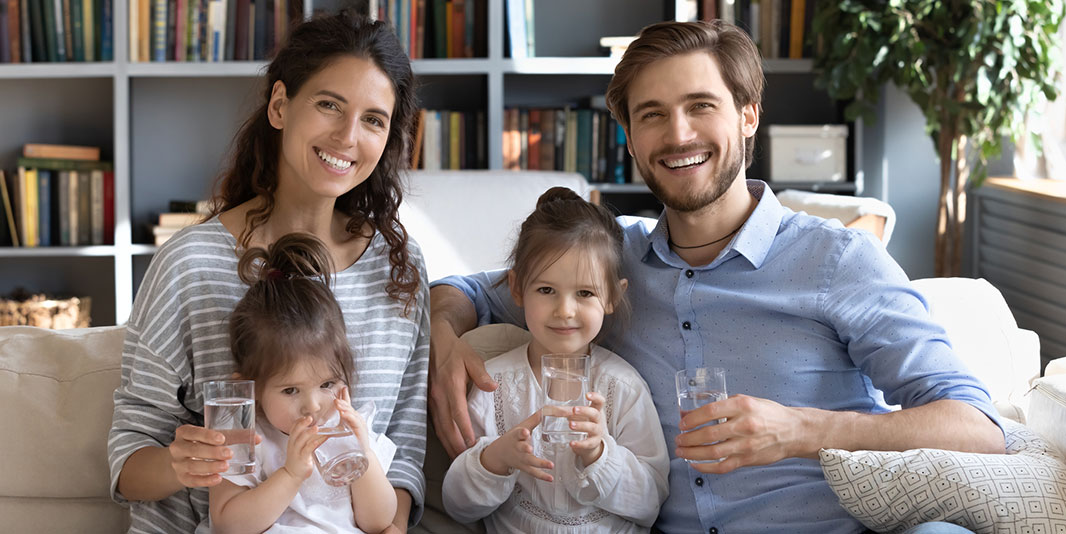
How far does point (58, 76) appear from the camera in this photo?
398 cm

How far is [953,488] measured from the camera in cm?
141

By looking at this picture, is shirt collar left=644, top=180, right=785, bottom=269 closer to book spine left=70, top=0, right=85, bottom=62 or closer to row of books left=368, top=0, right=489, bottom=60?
row of books left=368, top=0, right=489, bottom=60

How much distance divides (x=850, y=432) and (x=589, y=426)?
0.39 metres

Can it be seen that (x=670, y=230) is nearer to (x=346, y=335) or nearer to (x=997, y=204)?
(x=346, y=335)

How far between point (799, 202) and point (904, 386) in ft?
5.24

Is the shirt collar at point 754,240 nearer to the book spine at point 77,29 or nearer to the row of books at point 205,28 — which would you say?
the row of books at point 205,28

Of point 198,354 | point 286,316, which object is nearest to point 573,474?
point 286,316

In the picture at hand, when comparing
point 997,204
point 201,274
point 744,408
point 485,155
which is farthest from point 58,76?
point 997,204

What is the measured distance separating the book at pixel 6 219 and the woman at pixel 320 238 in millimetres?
2793

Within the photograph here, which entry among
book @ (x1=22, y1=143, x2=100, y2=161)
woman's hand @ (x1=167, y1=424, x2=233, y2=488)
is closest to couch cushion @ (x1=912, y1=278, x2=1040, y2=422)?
woman's hand @ (x1=167, y1=424, x2=233, y2=488)

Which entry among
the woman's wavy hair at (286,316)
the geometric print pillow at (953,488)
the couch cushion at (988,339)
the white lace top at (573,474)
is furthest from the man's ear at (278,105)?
the couch cushion at (988,339)

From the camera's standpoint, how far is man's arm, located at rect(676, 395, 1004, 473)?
1.41 meters

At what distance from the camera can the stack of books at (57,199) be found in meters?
4.07

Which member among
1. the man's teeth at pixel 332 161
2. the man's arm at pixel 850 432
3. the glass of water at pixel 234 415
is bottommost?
the man's arm at pixel 850 432
